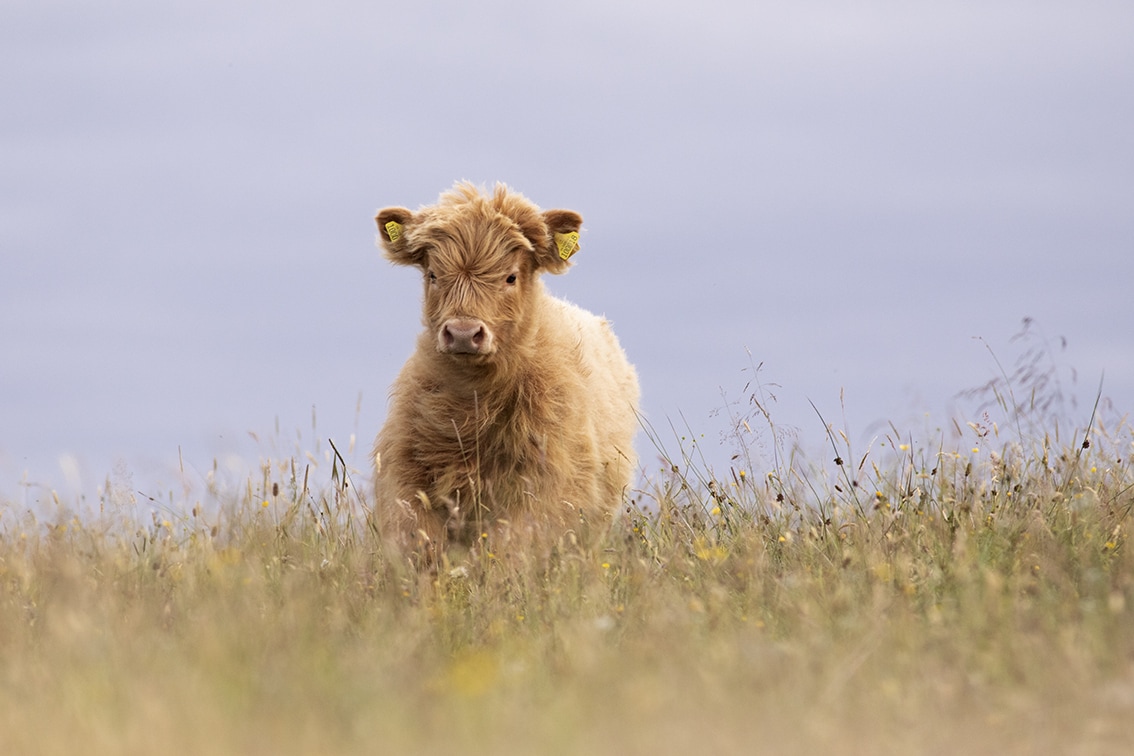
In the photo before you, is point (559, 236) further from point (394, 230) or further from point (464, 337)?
point (464, 337)

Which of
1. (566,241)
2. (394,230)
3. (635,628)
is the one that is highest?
(394,230)

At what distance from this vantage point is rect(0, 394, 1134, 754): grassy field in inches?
146

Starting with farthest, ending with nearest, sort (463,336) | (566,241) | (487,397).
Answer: (566,241) → (487,397) → (463,336)

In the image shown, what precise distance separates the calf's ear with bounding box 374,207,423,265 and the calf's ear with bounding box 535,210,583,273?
2.45 feet

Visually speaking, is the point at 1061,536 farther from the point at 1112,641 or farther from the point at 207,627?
the point at 207,627

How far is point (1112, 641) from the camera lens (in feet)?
15.0

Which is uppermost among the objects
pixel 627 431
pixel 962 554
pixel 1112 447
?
pixel 627 431

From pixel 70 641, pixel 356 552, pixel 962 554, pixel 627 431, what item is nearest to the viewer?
pixel 70 641

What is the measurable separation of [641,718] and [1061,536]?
3219mm

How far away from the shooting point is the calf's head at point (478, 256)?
6.98 m

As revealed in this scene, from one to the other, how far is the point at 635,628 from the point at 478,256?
284 centimetres

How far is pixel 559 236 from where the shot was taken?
25.1 ft

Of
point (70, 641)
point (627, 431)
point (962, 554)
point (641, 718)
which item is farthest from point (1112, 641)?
point (627, 431)

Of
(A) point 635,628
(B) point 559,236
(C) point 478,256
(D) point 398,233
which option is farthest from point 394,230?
(A) point 635,628
